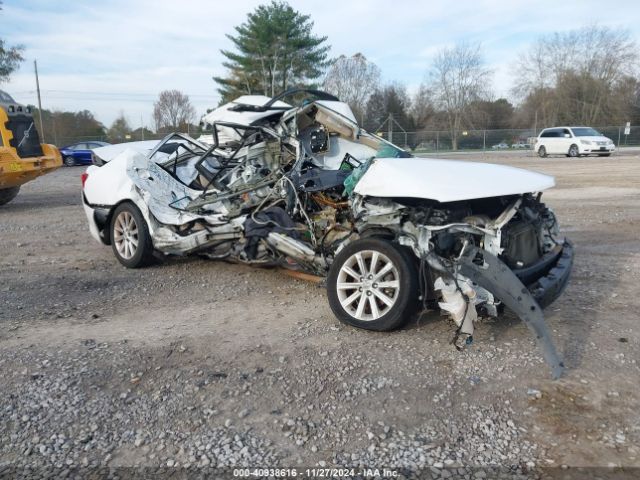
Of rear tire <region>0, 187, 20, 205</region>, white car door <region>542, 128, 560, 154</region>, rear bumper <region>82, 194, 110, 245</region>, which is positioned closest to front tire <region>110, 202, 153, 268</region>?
rear bumper <region>82, 194, 110, 245</region>

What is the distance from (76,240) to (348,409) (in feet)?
20.4

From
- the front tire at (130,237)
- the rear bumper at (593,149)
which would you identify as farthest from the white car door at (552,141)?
the front tire at (130,237)

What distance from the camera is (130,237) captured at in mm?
6078

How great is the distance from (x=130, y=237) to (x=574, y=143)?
27872mm

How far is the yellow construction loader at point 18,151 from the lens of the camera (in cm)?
1054

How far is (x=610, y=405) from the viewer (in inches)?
119

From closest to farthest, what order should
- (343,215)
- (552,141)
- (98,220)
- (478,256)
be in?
(478,256) → (343,215) → (98,220) → (552,141)

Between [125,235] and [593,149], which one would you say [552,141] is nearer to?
[593,149]

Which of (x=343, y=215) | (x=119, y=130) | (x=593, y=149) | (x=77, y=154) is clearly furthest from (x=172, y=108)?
(x=343, y=215)

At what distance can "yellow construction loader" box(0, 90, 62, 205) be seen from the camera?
→ 10539mm

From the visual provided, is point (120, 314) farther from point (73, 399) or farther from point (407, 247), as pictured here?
point (407, 247)

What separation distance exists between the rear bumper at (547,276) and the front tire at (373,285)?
792 mm

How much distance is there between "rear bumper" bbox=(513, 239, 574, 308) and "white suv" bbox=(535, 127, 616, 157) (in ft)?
89.2

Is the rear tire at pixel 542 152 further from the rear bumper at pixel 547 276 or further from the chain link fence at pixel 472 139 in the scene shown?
the rear bumper at pixel 547 276
